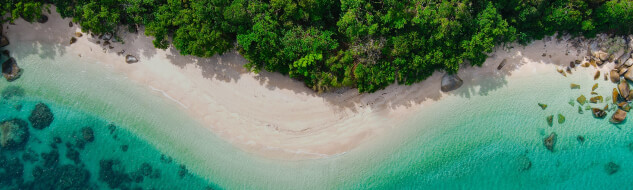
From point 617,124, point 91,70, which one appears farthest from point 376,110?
point 91,70

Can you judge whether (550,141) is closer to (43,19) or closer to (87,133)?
(87,133)

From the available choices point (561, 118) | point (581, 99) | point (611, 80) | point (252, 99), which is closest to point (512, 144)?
point (561, 118)

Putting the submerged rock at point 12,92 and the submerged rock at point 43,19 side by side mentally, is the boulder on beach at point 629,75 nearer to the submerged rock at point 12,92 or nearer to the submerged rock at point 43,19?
the submerged rock at point 43,19

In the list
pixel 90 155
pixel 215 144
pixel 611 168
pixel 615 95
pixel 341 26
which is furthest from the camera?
pixel 611 168

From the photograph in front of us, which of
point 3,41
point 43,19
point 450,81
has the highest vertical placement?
point 43,19

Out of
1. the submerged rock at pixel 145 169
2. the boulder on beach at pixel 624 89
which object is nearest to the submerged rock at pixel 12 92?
the submerged rock at pixel 145 169

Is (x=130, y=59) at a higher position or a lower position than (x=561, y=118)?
higher
